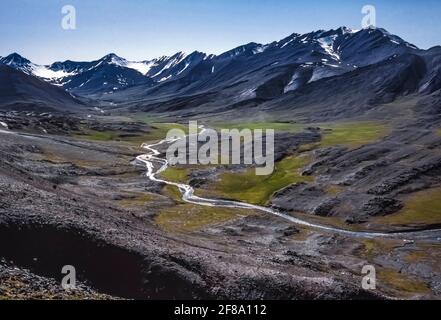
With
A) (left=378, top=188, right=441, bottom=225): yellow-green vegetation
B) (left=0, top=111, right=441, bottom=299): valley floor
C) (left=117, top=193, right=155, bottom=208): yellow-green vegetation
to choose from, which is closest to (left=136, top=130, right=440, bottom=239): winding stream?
(left=0, top=111, right=441, bottom=299): valley floor

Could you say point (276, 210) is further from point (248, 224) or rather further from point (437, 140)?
point (437, 140)

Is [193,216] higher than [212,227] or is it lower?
higher

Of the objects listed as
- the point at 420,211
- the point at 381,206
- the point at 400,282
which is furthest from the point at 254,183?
the point at 400,282

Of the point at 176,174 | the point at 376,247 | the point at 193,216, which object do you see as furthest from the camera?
the point at 176,174

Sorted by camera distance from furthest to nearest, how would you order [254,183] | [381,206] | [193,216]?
[254,183] → [381,206] → [193,216]

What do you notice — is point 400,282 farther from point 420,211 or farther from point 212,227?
point 420,211
